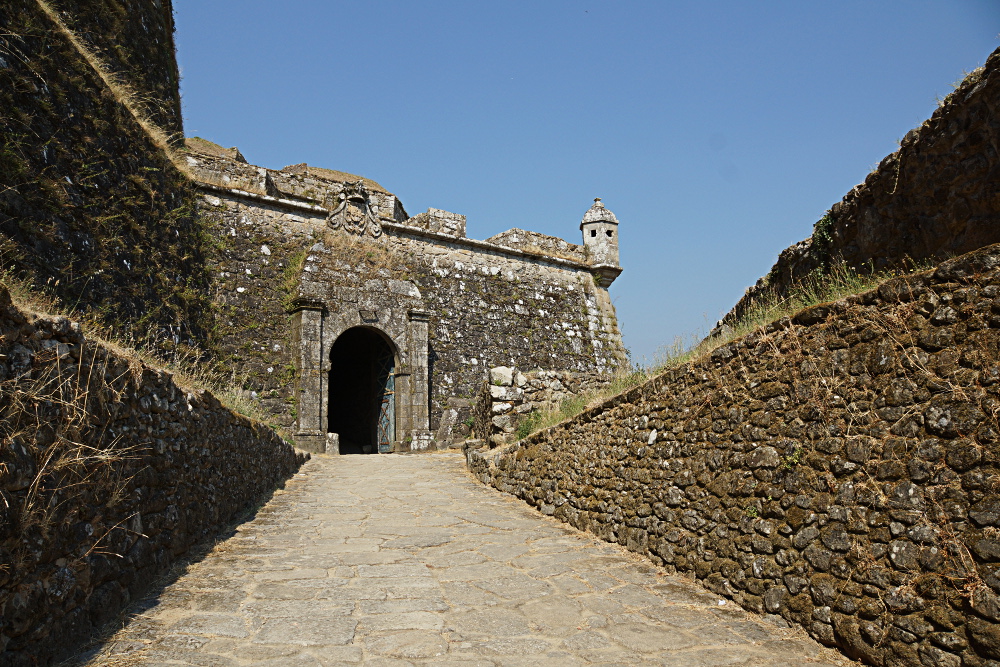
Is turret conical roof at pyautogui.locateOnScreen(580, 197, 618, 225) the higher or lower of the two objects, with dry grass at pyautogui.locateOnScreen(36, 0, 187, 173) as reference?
higher

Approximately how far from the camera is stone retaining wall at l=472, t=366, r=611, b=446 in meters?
10.9

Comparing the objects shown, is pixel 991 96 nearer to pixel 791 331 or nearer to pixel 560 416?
pixel 791 331

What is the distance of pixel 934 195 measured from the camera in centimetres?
487

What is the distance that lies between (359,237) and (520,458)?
8.21m

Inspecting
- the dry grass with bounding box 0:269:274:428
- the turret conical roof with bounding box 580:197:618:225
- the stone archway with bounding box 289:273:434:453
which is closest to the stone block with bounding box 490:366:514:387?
the stone archway with bounding box 289:273:434:453

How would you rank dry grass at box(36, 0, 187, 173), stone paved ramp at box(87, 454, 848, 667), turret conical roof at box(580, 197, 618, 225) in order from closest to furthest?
stone paved ramp at box(87, 454, 848, 667)
dry grass at box(36, 0, 187, 173)
turret conical roof at box(580, 197, 618, 225)

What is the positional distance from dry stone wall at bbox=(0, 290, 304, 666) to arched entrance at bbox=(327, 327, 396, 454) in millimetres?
10643

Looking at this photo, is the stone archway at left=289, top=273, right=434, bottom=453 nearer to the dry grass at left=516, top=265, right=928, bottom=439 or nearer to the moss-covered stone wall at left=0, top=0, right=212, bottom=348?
the moss-covered stone wall at left=0, top=0, right=212, bottom=348

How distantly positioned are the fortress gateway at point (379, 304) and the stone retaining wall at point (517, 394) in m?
3.34

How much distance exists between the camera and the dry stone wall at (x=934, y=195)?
172 inches

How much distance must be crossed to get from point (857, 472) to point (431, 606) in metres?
2.87

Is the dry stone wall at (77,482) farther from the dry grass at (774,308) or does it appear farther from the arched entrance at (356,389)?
the arched entrance at (356,389)

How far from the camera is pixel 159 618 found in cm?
371

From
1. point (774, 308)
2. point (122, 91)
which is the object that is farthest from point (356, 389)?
point (774, 308)
